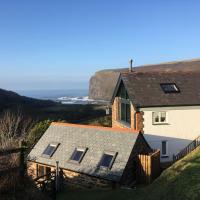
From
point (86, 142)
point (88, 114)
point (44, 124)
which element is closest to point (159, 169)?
point (86, 142)

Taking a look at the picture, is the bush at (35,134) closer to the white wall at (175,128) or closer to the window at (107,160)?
the white wall at (175,128)

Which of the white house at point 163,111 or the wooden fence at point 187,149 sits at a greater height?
the white house at point 163,111

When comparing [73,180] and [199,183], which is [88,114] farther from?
[199,183]

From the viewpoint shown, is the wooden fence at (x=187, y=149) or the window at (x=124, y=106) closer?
the wooden fence at (x=187, y=149)

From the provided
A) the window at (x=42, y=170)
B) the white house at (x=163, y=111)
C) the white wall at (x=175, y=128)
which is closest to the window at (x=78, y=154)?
the window at (x=42, y=170)

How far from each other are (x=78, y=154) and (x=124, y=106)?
11.3 metres

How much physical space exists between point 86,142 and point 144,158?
4343mm

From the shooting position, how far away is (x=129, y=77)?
32.1 metres

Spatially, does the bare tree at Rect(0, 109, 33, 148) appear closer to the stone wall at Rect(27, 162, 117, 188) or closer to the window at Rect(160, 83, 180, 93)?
the stone wall at Rect(27, 162, 117, 188)

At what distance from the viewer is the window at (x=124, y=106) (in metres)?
32.2

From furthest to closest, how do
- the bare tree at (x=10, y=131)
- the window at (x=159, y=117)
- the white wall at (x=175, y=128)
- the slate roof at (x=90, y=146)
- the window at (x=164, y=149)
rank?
the window at (x=159, y=117), the white wall at (x=175, y=128), the window at (x=164, y=149), the slate roof at (x=90, y=146), the bare tree at (x=10, y=131)

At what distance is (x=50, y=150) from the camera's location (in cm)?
2495

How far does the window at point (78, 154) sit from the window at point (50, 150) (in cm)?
191

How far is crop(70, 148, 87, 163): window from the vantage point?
22709 millimetres
